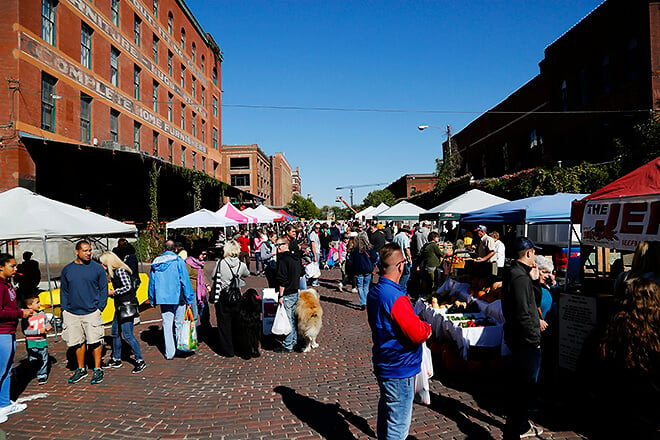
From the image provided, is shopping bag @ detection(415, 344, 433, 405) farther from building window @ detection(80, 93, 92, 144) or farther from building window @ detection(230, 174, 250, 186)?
building window @ detection(230, 174, 250, 186)

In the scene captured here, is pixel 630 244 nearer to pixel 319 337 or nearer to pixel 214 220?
pixel 319 337

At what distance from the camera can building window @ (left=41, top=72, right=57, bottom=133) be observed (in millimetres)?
17703

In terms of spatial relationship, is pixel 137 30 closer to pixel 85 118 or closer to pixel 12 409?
pixel 85 118

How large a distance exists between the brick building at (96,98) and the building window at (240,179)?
3369cm

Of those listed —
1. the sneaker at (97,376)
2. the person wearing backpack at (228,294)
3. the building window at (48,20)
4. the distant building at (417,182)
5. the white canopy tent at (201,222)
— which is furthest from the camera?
the distant building at (417,182)

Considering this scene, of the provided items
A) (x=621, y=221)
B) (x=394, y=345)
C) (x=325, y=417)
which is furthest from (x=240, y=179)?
(x=394, y=345)

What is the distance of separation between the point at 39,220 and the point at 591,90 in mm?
28404

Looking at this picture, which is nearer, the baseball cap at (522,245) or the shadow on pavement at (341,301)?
the baseball cap at (522,245)

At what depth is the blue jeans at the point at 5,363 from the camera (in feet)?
15.4

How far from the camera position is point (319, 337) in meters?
8.07

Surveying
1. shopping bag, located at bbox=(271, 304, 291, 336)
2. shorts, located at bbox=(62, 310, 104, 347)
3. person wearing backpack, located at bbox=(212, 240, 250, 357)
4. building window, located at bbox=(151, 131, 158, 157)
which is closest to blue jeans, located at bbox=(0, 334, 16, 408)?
shorts, located at bbox=(62, 310, 104, 347)

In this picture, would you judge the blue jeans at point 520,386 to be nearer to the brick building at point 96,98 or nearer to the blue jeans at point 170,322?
the blue jeans at point 170,322

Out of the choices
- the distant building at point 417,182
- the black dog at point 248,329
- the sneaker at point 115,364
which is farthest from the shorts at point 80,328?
the distant building at point 417,182

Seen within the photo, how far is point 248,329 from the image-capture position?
690cm
